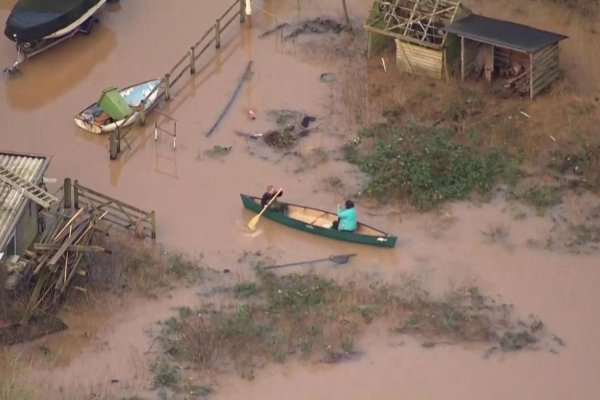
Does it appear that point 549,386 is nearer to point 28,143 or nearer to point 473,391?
point 473,391

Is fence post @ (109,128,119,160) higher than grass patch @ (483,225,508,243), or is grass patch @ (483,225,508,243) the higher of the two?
fence post @ (109,128,119,160)

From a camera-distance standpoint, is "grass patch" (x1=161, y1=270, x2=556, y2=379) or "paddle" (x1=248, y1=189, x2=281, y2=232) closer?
"grass patch" (x1=161, y1=270, x2=556, y2=379)

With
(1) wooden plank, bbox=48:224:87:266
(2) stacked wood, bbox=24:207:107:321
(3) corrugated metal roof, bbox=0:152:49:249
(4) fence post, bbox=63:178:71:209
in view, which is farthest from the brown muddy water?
(3) corrugated metal roof, bbox=0:152:49:249

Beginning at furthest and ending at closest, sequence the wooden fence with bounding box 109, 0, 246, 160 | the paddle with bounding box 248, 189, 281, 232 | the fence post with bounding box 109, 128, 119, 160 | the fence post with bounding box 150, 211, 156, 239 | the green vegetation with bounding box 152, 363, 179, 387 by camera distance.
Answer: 1. the wooden fence with bounding box 109, 0, 246, 160
2. the fence post with bounding box 109, 128, 119, 160
3. the paddle with bounding box 248, 189, 281, 232
4. the fence post with bounding box 150, 211, 156, 239
5. the green vegetation with bounding box 152, 363, 179, 387

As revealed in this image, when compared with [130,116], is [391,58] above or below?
above

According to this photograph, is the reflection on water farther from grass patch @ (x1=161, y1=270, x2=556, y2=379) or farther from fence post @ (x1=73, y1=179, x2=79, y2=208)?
grass patch @ (x1=161, y1=270, x2=556, y2=379)

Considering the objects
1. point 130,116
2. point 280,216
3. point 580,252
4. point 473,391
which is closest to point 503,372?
point 473,391

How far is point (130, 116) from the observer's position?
2592cm

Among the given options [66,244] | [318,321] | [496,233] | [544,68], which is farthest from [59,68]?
[496,233]

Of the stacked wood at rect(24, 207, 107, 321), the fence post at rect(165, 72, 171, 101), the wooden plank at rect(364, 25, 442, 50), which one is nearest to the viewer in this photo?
the stacked wood at rect(24, 207, 107, 321)

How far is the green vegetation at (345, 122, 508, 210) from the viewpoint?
24.0m

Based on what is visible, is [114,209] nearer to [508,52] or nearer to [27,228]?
[27,228]

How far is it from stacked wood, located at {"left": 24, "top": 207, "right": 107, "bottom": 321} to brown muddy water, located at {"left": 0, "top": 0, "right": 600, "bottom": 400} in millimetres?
460

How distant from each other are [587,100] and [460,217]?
14.4 feet
